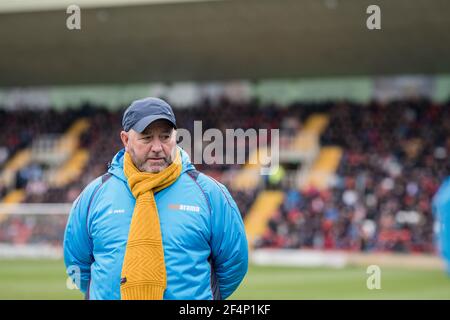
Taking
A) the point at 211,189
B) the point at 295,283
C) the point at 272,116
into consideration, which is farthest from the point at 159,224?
the point at 272,116

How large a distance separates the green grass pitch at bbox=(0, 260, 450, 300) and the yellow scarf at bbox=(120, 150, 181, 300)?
387 inches

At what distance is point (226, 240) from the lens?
4.03m

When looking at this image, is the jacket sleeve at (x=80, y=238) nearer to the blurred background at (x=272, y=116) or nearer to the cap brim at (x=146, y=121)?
the cap brim at (x=146, y=121)

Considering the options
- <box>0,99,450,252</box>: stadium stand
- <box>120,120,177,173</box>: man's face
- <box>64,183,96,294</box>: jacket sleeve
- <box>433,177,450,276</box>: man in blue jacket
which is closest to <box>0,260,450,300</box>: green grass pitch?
<box>0,99,450,252</box>: stadium stand

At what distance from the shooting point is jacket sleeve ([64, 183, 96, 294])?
161 inches

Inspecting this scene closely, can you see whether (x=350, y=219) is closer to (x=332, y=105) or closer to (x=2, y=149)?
(x=332, y=105)

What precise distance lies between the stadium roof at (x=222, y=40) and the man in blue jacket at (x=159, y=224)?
56.3 feet

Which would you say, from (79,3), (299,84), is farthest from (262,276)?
(299,84)

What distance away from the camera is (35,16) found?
2375 cm

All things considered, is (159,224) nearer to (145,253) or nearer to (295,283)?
(145,253)

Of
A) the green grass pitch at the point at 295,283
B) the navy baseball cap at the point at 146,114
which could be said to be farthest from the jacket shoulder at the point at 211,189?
the green grass pitch at the point at 295,283

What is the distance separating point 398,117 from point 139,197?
25431 mm

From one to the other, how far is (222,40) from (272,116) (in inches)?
247

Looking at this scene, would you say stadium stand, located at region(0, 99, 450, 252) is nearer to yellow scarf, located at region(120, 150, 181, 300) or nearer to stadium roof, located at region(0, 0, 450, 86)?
stadium roof, located at region(0, 0, 450, 86)
